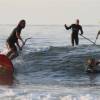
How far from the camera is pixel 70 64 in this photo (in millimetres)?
21359

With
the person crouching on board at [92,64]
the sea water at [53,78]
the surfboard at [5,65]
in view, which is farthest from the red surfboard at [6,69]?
the person crouching on board at [92,64]

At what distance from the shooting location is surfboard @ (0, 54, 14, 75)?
18.6 meters

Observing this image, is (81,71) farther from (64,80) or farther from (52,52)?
(52,52)

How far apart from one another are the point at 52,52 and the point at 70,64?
4.49 meters

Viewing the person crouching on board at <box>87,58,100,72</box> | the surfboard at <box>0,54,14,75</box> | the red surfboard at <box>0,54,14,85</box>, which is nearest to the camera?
the red surfboard at <box>0,54,14,85</box>

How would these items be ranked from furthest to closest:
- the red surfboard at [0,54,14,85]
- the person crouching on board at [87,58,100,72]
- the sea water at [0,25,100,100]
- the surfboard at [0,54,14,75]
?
the surfboard at [0,54,14,75]
the person crouching on board at [87,58,100,72]
the red surfboard at [0,54,14,85]
the sea water at [0,25,100,100]

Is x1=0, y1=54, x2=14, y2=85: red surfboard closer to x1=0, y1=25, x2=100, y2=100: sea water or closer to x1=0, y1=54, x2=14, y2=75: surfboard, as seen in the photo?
x1=0, y1=54, x2=14, y2=75: surfboard

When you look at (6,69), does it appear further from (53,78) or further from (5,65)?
(53,78)

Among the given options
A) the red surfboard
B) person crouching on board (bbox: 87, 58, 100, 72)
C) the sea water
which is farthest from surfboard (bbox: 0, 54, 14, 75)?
person crouching on board (bbox: 87, 58, 100, 72)

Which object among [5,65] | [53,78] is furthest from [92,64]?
[5,65]

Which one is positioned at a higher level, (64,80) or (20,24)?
(20,24)

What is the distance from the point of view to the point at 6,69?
19.3 metres

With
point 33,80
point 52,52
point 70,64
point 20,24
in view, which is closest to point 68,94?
point 33,80

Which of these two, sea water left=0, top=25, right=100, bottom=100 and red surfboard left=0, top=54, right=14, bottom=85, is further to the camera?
red surfboard left=0, top=54, right=14, bottom=85
